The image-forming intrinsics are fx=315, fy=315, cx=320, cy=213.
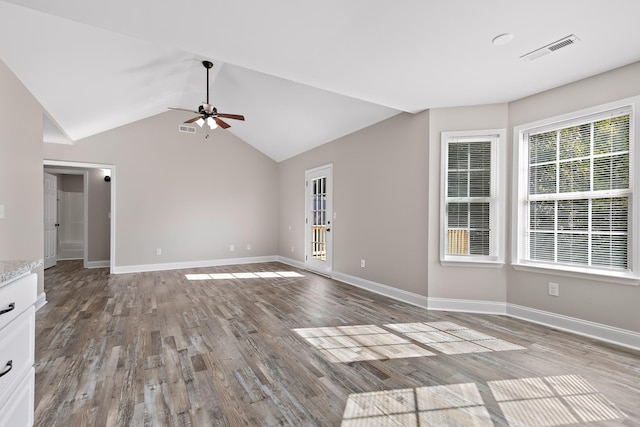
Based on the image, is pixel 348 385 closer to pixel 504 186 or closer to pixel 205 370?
pixel 205 370

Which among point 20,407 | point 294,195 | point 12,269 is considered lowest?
point 20,407

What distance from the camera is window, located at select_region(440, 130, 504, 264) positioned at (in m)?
3.88

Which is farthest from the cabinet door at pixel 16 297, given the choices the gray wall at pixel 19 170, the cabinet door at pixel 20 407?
the gray wall at pixel 19 170

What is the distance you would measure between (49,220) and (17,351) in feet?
25.1

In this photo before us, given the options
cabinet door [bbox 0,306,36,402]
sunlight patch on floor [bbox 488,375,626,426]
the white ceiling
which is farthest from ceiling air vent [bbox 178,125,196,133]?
sunlight patch on floor [bbox 488,375,626,426]

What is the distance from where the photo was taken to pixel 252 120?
6.63 meters

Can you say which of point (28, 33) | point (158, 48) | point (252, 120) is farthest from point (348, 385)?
point (252, 120)

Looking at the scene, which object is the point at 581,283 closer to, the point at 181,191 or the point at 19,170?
the point at 19,170

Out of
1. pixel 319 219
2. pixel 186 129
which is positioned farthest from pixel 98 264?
pixel 319 219

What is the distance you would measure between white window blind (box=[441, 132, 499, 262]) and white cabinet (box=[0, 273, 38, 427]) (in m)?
3.87

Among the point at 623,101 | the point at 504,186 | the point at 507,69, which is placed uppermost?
the point at 507,69

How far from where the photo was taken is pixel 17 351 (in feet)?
4.36

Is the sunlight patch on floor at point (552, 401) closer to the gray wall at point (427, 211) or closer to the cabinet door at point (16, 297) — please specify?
the gray wall at point (427, 211)

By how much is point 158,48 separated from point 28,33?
1384 millimetres
